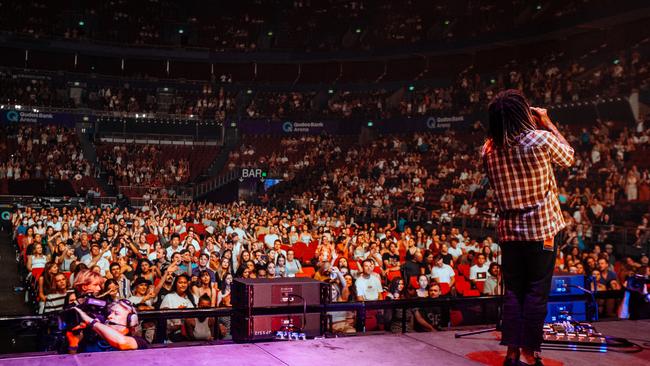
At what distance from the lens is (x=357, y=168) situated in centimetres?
2795

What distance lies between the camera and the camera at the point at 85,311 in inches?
144

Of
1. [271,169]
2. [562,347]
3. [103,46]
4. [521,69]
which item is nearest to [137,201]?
[271,169]

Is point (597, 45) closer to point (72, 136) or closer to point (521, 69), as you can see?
point (521, 69)

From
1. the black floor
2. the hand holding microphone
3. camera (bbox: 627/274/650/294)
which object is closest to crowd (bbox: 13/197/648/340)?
the black floor

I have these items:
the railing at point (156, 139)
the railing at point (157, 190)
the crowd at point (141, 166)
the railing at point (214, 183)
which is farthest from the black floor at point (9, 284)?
the railing at point (156, 139)

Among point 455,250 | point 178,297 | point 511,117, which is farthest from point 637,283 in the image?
point 455,250

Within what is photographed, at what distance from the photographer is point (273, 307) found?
4.07m

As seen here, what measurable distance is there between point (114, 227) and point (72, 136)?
68.1ft

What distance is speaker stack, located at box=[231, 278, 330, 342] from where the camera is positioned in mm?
3996

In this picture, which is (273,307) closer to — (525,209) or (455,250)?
(525,209)

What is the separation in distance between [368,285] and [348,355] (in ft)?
16.5

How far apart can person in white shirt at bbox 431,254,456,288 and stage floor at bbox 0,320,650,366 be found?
5067 millimetres

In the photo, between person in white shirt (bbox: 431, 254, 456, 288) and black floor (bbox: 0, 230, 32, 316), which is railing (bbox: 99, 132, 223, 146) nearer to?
black floor (bbox: 0, 230, 32, 316)

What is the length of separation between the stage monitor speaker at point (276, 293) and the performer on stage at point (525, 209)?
1356mm
